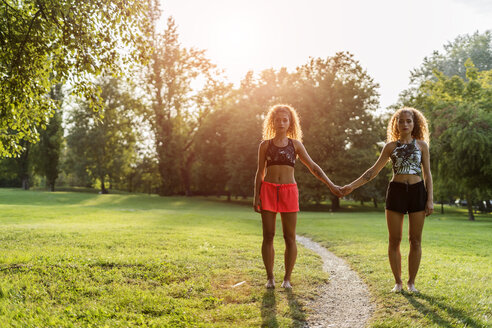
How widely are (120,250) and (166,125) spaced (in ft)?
115

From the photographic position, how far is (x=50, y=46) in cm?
728

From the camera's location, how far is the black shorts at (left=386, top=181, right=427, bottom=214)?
5.81 meters

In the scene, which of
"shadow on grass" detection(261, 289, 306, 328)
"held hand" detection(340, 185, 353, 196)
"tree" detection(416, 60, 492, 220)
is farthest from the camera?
"tree" detection(416, 60, 492, 220)

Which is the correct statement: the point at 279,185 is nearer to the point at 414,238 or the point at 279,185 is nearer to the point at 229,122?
the point at 414,238

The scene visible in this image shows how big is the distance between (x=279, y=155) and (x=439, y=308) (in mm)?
3024

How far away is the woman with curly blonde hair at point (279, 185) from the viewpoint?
6.04 metres

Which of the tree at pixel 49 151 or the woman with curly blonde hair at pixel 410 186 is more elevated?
the tree at pixel 49 151

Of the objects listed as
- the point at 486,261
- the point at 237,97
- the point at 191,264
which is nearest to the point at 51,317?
the point at 191,264

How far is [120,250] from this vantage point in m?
9.55

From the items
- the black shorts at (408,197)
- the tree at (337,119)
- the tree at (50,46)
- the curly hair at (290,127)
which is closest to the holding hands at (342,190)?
the black shorts at (408,197)

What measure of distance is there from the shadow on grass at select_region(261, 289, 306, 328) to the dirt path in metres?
0.13

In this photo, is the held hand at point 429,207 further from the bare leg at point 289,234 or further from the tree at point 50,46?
the tree at point 50,46

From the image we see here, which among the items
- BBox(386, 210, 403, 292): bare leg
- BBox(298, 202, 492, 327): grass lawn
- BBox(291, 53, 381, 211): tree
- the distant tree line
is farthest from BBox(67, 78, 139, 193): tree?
BBox(386, 210, 403, 292): bare leg

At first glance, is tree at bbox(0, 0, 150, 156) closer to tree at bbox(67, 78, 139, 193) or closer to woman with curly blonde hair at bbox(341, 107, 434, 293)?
woman with curly blonde hair at bbox(341, 107, 434, 293)
